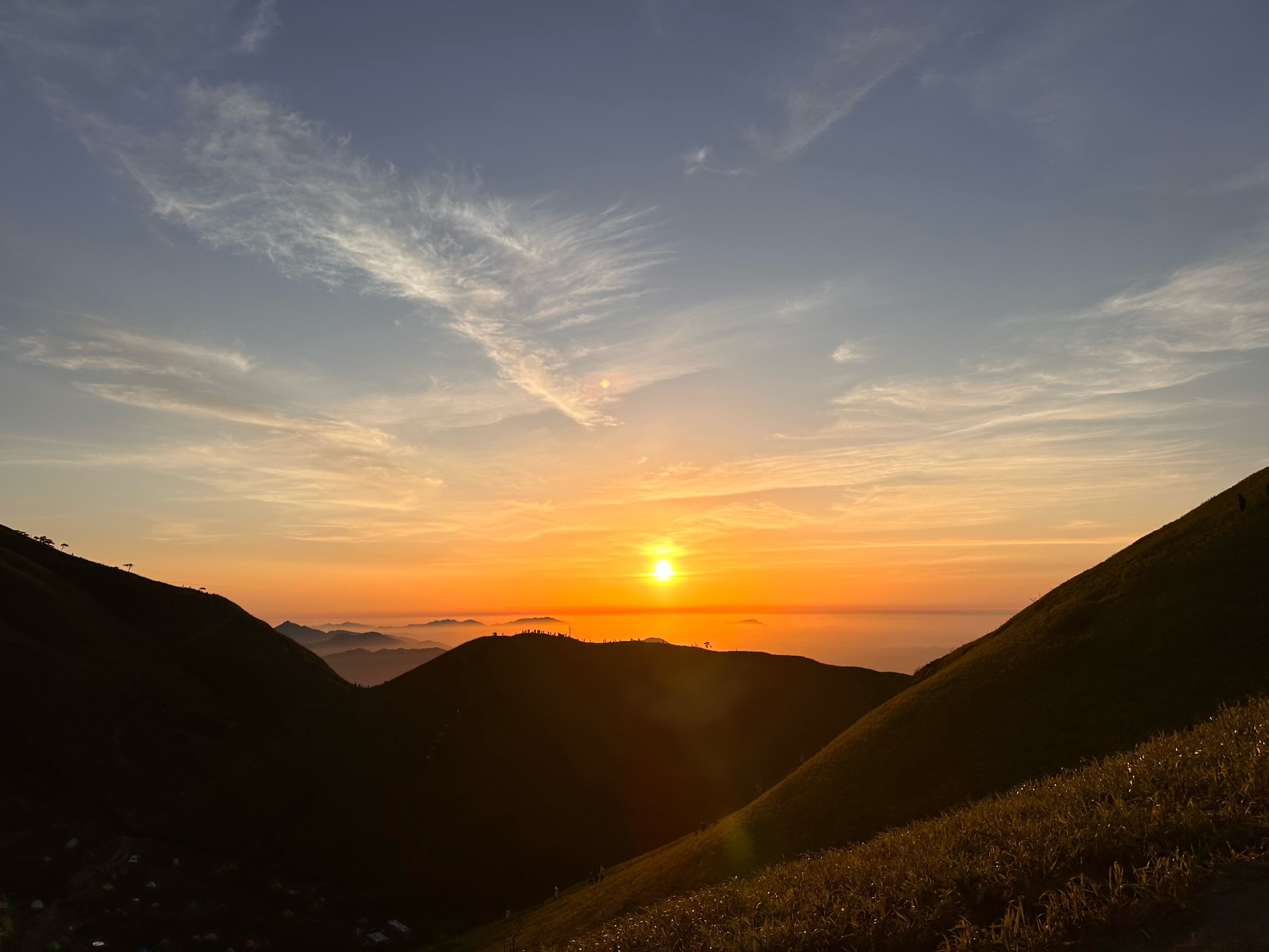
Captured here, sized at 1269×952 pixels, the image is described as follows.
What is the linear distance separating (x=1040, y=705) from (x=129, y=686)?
114 metres

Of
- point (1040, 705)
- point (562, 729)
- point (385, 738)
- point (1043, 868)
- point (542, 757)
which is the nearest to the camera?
point (1043, 868)

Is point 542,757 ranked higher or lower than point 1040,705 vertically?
lower

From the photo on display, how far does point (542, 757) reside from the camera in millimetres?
106750

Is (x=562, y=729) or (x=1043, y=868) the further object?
(x=562, y=729)

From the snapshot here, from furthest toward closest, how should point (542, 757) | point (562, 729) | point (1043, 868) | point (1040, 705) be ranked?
1. point (562, 729)
2. point (542, 757)
3. point (1040, 705)
4. point (1043, 868)

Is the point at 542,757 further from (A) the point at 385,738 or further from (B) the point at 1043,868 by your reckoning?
(B) the point at 1043,868

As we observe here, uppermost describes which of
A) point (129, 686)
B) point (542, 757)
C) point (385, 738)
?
point (129, 686)

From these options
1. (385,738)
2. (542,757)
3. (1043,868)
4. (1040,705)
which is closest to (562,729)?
(542,757)

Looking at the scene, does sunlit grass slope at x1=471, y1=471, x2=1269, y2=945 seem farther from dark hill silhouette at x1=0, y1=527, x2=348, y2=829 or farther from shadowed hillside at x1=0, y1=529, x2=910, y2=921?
dark hill silhouette at x1=0, y1=527, x2=348, y2=829

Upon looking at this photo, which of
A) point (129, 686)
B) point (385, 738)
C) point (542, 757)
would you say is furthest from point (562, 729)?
point (129, 686)

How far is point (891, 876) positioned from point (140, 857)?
8483 centimetres

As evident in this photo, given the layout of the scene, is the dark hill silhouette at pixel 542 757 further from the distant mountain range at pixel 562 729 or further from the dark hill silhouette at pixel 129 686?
the dark hill silhouette at pixel 129 686

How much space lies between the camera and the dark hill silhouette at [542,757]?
276 feet

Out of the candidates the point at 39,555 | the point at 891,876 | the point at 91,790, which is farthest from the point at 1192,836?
the point at 39,555
